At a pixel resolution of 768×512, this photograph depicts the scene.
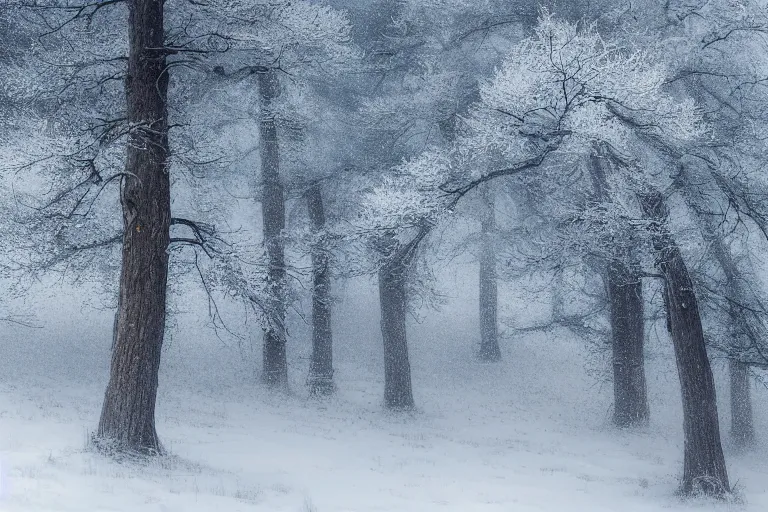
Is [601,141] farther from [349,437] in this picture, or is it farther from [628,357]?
[628,357]

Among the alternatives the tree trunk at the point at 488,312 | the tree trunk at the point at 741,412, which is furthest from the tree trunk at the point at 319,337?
the tree trunk at the point at 741,412

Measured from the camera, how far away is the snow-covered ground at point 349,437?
729 centimetres

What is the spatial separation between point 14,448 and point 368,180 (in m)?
9.42

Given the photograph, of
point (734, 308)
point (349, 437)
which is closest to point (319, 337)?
point (349, 437)

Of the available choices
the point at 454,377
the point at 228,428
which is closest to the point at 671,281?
the point at 228,428

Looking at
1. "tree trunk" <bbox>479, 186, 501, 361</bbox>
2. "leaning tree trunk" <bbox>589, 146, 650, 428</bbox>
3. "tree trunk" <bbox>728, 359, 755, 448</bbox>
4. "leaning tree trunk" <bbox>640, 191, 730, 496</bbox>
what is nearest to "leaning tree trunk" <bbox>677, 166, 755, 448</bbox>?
"tree trunk" <bbox>728, 359, 755, 448</bbox>

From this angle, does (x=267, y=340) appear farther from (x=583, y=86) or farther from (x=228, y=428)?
(x=583, y=86)

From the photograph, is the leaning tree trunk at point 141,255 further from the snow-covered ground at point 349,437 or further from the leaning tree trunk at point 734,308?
the leaning tree trunk at point 734,308

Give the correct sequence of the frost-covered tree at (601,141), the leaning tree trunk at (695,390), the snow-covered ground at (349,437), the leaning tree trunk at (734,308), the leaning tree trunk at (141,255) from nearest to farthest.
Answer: the snow-covered ground at (349,437)
the leaning tree trunk at (141,255)
the frost-covered tree at (601,141)
the leaning tree trunk at (734,308)
the leaning tree trunk at (695,390)

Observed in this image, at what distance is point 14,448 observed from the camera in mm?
7742

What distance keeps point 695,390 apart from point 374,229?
4.84m

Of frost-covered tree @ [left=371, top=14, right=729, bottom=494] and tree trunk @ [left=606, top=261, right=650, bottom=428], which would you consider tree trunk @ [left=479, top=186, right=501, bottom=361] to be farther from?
frost-covered tree @ [left=371, top=14, right=729, bottom=494]

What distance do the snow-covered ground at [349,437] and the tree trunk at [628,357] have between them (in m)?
0.50

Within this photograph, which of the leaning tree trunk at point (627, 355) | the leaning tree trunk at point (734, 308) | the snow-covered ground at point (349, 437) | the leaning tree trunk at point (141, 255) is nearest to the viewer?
the snow-covered ground at point (349, 437)
